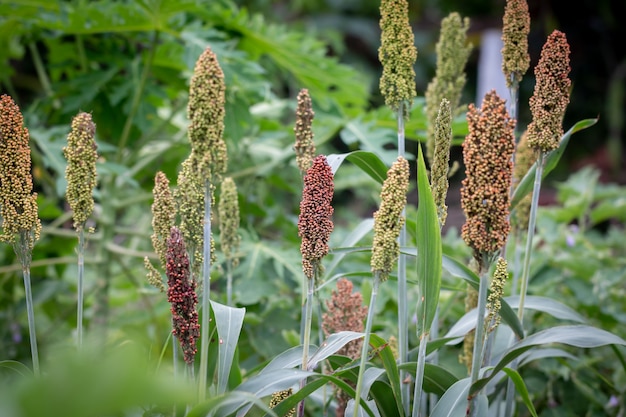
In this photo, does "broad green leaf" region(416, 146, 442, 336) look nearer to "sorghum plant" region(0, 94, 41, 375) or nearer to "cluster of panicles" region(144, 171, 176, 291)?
"cluster of panicles" region(144, 171, 176, 291)

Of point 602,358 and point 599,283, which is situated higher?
point 599,283

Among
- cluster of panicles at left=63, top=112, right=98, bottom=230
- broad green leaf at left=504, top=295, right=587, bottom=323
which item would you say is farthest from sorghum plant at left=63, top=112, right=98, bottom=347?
broad green leaf at left=504, top=295, right=587, bottom=323

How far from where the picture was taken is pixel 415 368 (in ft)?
4.15

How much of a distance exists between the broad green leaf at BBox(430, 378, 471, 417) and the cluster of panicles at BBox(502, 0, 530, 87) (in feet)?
2.04

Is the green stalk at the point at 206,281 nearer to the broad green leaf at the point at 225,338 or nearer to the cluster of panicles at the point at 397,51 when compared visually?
the broad green leaf at the point at 225,338

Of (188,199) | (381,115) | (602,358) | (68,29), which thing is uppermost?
(68,29)

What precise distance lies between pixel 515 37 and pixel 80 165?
34.0 inches

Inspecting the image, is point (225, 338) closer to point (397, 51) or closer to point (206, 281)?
point (206, 281)

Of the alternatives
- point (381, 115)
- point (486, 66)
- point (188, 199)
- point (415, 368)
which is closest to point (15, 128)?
point (188, 199)

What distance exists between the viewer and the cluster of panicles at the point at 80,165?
1148 millimetres

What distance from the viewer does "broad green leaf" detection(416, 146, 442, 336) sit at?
1.12 metres

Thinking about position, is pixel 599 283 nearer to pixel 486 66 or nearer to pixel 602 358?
pixel 602 358

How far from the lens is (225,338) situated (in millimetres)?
1185

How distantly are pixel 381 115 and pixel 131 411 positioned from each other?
154 centimetres
